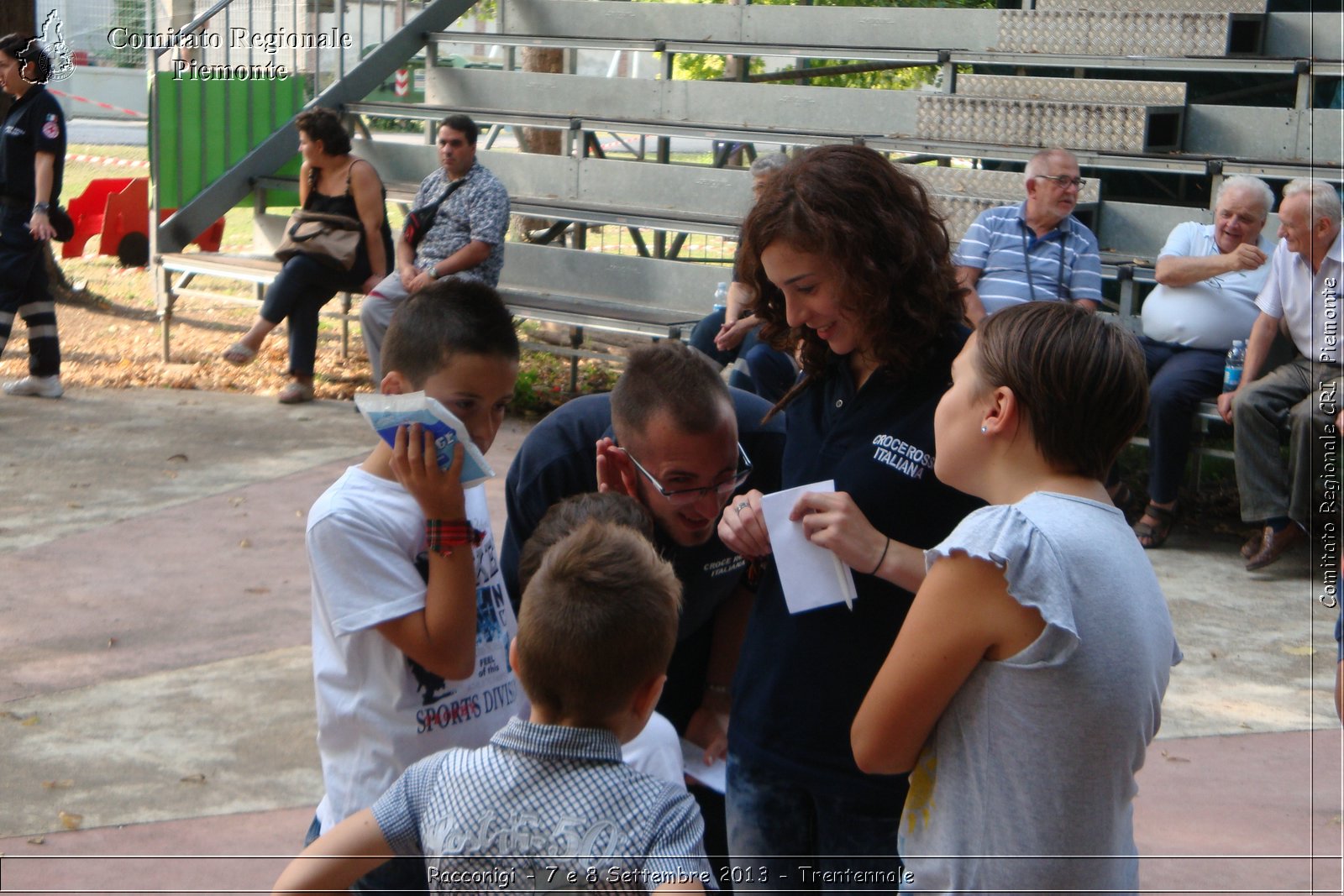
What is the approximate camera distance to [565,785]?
5.31ft

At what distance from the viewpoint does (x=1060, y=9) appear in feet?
31.6

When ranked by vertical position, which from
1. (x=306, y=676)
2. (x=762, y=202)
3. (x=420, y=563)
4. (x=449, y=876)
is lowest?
Answer: (x=306, y=676)

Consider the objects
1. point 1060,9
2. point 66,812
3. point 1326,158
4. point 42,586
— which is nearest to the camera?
point 66,812

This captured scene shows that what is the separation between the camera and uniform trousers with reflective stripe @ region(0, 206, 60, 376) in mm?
8449

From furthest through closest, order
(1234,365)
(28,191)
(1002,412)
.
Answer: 1. (28,191)
2. (1234,365)
3. (1002,412)

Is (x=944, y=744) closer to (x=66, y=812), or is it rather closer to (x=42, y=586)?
(x=66, y=812)

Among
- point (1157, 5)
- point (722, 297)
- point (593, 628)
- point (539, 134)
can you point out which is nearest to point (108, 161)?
point (539, 134)

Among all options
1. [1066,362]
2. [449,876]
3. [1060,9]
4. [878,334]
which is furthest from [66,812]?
[1060,9]

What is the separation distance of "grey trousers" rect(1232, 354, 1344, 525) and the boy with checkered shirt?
17.7ft

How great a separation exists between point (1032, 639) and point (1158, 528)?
5.41 m

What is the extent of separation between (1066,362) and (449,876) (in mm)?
1015

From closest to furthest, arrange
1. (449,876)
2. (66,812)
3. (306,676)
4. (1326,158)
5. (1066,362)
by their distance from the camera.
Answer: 1. (449,876)
2. (1066,362)
3. (66,812)
4. (306,676)
5. (1326,158)

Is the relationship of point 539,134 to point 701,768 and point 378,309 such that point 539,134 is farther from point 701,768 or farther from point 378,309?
point 701,768

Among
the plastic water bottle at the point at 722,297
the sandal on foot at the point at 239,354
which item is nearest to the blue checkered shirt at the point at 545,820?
the plastic water bottle at the point at 722,297
